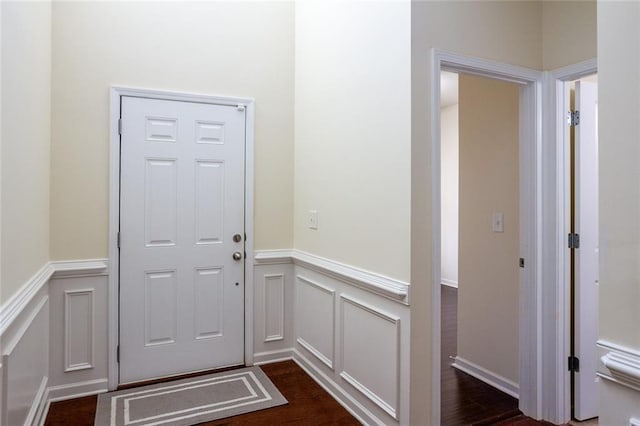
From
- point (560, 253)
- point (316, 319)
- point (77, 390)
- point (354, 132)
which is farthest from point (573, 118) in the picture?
point (77, 390)

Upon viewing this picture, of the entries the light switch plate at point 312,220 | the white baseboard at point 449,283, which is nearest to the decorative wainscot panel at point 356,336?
the light switch plate at point 312,220

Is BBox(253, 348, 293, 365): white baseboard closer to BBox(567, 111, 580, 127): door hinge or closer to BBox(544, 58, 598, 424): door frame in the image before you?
BBox(544, 58, 598, 424): door frame

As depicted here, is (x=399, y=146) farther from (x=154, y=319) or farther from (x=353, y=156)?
(x=154, y=319)

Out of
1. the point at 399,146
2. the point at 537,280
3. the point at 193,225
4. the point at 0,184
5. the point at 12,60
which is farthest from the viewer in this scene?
the point at 193,225

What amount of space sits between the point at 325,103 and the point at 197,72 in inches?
40.1

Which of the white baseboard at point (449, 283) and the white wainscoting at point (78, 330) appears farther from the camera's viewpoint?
the white baseboard at point (449, 283)

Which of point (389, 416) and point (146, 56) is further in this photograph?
point (146, 56)

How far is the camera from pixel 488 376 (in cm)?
302

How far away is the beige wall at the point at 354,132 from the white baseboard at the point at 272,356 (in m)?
0.89

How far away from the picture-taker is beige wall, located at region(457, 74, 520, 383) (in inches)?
111

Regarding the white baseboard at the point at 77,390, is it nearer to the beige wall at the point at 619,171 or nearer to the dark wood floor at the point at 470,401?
the dark wood floor at the point at 470,401

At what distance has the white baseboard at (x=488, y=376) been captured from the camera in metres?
2.82

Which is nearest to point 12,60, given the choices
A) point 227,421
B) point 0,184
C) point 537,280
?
point 0,184

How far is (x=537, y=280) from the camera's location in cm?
248
